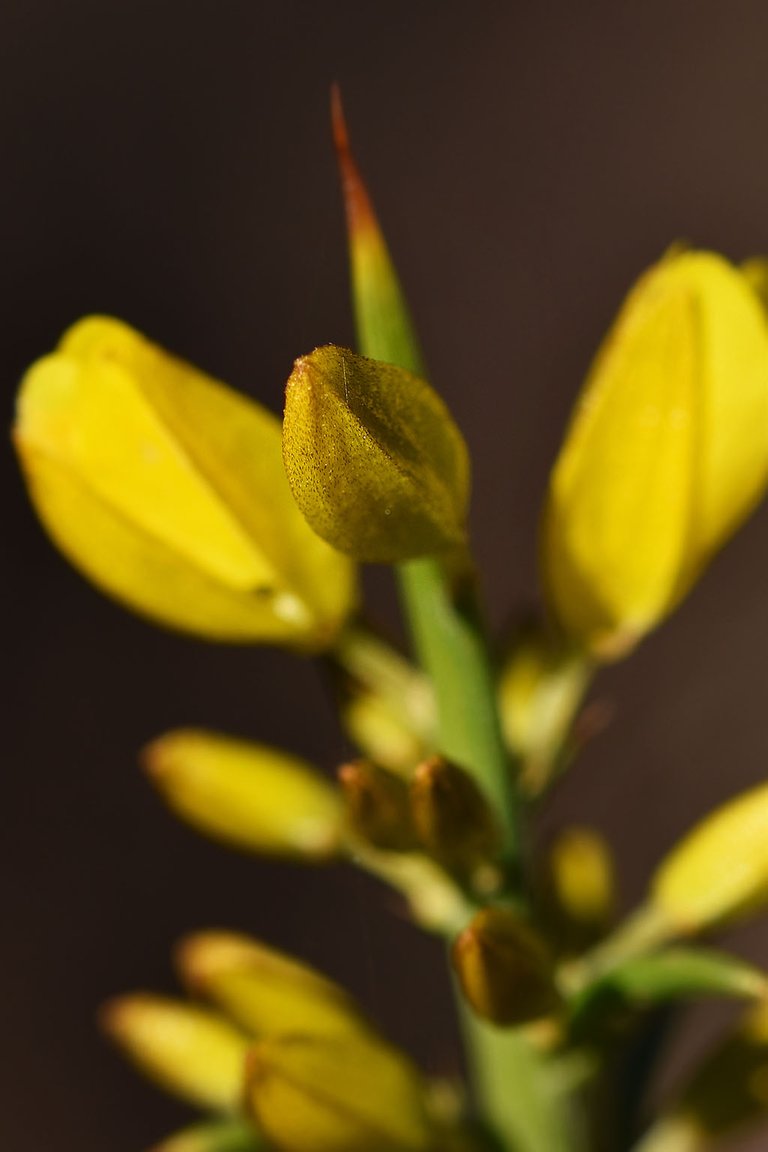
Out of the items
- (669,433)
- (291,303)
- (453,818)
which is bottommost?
(453,818)

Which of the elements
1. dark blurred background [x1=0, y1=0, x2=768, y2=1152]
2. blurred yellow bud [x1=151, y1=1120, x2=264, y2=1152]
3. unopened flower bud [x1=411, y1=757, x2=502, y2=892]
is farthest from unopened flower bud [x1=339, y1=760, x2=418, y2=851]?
dark blurred background [x1=0, y1=0, x2=768, y2=1152]

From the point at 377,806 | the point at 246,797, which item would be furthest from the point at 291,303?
the point at 377,806

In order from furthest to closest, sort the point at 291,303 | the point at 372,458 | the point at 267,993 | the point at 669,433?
the point at 291,303, the point at 267,993, the point at 669,433, the point at 372,458

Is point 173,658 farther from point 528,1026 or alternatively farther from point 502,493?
Answer: point 528,1026

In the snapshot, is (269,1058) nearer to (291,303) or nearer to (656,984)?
(656,984)

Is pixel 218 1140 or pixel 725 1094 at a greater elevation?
pixel 218 1140

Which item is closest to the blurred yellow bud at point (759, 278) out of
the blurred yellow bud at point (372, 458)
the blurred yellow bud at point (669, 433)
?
the blurred yellow bud at point (669, 433)

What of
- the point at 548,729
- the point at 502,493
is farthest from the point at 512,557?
the point at 548,729

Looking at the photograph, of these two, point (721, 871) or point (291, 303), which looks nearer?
point (721, 871)
